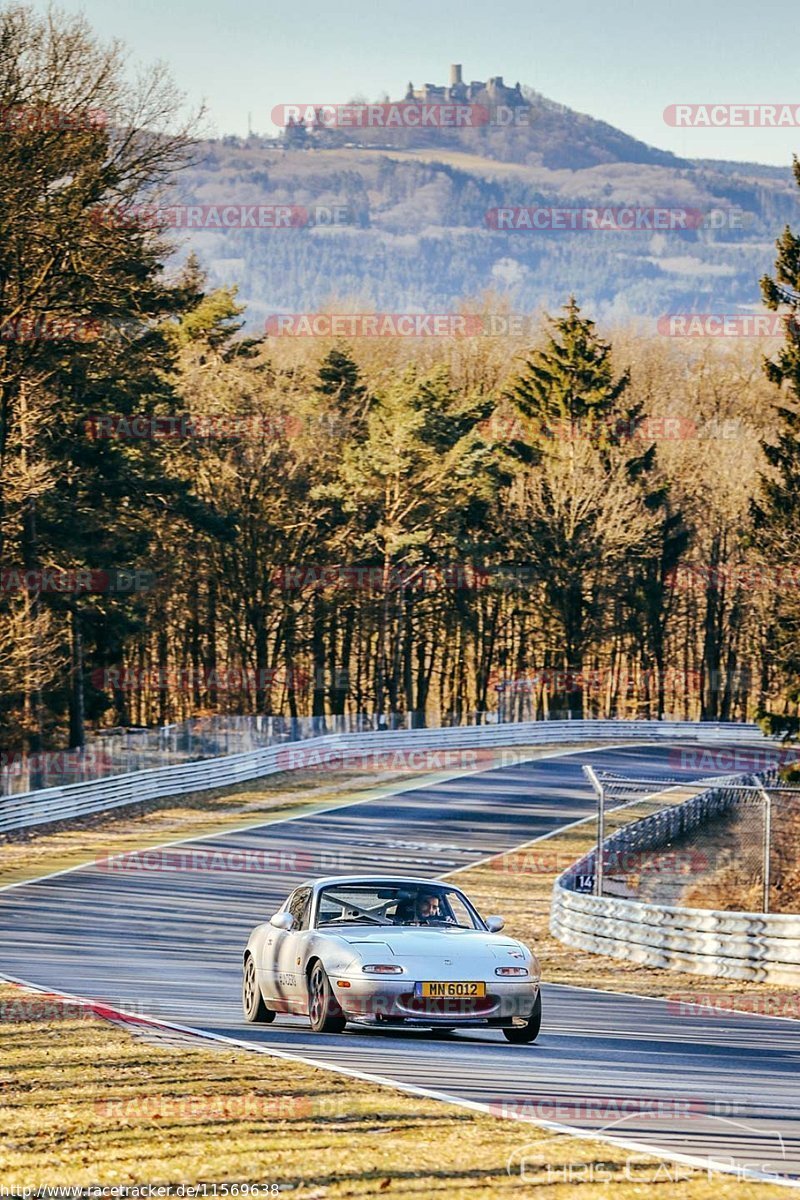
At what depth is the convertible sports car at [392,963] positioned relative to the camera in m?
13.3

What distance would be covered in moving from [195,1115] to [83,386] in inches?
1530

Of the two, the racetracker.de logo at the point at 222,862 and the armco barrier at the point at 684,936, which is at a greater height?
the armco barrier at the point at 684,936

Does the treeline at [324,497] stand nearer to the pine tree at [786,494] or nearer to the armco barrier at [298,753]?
the pine tree at [786,494]

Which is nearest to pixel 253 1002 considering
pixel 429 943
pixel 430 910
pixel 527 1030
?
pixel 430 910

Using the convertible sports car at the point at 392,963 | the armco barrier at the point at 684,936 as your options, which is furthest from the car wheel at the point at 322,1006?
the armco barrier at the point at 684,936

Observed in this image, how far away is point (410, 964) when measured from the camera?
1331cm

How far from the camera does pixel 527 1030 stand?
1370 centimetres

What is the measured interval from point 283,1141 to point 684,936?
14.9 m

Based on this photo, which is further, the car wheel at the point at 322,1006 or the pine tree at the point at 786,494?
the pine tree at the point at 786,494

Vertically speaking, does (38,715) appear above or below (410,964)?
below

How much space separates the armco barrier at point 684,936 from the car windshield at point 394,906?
8.21 meters

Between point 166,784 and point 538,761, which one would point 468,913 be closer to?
point 166,784

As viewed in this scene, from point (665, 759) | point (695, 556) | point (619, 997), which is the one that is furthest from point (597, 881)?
point (695, 556)

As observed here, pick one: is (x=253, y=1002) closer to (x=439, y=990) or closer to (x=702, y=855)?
(x=439, y=990)
